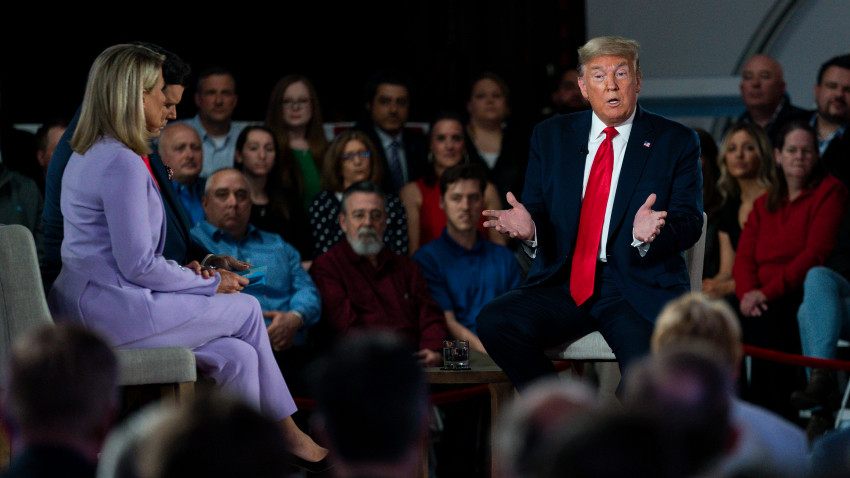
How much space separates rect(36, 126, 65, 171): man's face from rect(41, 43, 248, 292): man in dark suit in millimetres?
1627

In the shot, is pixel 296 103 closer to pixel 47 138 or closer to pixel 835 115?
pixel 47 138

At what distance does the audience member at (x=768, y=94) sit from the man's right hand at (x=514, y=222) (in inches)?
101

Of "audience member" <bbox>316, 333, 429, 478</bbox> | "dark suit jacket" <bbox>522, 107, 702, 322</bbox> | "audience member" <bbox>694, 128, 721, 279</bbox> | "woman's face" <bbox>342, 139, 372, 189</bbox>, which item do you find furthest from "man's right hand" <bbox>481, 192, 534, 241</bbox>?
"audience member" <bbox>694, 128, 721, 279</bbox>

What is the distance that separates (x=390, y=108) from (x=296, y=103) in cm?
46

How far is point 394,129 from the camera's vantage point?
522 centimetres

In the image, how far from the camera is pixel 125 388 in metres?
3.22

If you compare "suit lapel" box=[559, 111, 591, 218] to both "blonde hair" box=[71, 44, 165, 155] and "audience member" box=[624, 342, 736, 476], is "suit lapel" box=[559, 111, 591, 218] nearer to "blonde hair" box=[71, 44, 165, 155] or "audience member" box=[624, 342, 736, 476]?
"blonde hair" box=[71, 44, 165, 155]

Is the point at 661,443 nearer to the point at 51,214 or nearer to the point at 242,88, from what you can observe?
the point at 51,214

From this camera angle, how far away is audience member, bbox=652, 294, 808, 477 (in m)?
1.47

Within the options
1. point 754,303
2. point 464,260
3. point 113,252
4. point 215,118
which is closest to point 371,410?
point 113,252

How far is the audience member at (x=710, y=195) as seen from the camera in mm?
5023

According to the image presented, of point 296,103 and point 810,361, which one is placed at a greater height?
point 296,103

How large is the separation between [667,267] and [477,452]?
1.58 m

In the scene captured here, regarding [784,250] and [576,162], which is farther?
[784,250]
